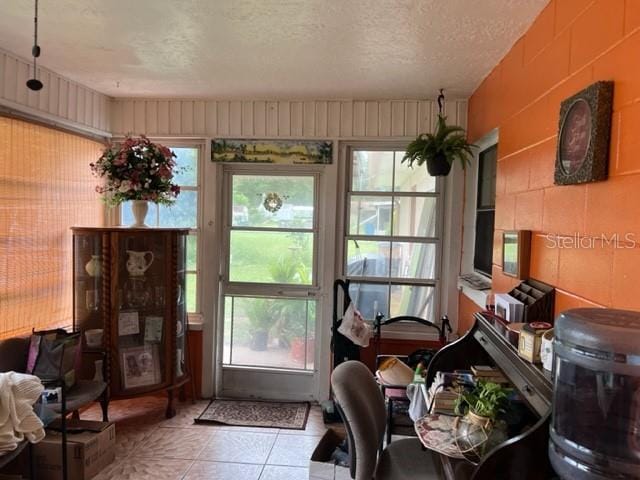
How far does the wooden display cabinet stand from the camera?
9.99 ft

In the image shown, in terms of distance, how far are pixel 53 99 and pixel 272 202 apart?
1.64 metres

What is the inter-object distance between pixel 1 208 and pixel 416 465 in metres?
2.63

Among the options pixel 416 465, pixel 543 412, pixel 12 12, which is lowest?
pixel 416 465

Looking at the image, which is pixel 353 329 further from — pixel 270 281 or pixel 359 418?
pixel 359 418

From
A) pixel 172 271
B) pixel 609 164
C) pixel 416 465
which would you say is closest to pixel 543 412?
pixel 609 164

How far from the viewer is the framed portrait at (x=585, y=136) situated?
1259 millimetres

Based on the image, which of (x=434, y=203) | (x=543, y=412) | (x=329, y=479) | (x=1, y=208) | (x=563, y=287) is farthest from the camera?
(x=434, y=203)

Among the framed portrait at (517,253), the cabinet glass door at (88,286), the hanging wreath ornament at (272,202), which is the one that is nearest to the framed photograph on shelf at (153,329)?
the cabinet glass door at (88,286)

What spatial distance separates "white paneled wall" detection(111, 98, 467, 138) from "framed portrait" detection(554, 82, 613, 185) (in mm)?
1865

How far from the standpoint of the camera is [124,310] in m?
3.10

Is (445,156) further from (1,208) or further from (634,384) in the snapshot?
(1,208)

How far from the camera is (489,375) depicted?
167 centimetres

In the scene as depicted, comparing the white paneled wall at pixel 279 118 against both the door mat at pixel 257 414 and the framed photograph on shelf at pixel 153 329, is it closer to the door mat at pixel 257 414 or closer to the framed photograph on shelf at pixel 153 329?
the framed photograph on shelf at pixel 153 329

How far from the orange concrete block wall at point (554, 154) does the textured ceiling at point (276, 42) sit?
10.8 inches
